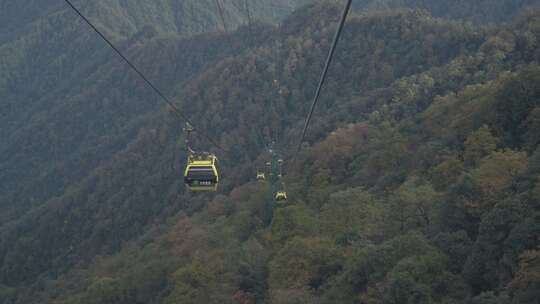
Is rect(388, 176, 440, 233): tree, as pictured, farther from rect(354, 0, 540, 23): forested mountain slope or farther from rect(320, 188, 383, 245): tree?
rect(354, 0, 540, 23): forested mountain slope

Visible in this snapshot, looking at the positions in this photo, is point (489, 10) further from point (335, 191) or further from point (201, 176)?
point (201, 176)

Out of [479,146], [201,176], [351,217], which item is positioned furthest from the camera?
[351,217]

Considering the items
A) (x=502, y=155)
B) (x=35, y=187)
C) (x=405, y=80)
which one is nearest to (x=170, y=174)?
(x=405, y=80)

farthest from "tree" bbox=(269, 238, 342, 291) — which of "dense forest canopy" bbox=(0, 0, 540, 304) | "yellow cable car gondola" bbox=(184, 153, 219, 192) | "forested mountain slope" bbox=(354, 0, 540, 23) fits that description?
"forested mountain slope" bbox=(354, 0, 540, 23)

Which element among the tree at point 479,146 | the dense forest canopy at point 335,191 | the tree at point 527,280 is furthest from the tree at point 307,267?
the tree at point 527,280

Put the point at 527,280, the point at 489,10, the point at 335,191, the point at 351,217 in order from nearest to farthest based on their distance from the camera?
the point at 527,280, the point at 351,217, the point at 335,191, the point at 489,10

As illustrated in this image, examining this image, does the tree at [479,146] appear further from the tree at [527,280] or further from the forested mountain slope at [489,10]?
the forested mountain slope at [489,10]

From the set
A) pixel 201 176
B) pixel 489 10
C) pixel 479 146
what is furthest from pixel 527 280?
pixel 489 10

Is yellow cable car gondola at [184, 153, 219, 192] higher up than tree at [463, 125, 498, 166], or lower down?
lower down
